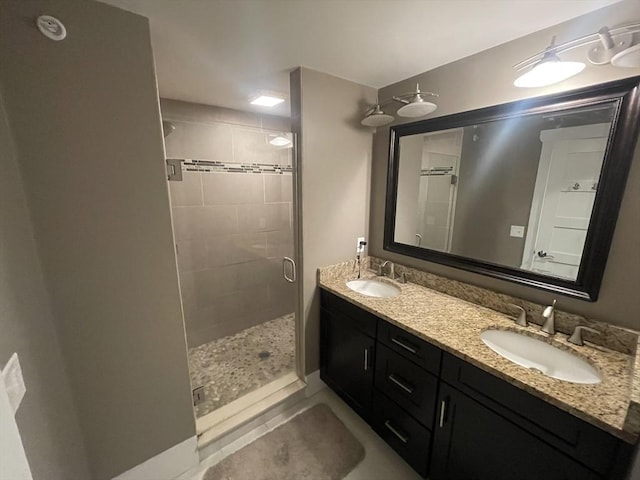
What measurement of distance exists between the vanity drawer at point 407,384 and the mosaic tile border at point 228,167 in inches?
67.4

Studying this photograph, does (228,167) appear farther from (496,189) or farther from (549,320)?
(549,320)

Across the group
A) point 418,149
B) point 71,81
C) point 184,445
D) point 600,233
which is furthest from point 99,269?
point 600,233

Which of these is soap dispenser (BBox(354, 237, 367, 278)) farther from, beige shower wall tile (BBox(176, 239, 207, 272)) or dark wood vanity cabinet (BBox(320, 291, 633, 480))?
beige shower wall tile (BBox(176, 239, 207, 272))

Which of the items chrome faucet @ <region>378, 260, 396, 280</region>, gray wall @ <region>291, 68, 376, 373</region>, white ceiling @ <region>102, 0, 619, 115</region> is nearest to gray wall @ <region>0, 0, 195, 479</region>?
white ceiling @ <region>102, 0, 619, 115</region>

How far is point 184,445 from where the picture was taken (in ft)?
4.91

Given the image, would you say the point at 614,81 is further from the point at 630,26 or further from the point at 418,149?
the point at 418,149

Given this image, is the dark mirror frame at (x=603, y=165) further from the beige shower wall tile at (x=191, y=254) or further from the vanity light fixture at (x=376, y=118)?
the beige shower wall tile at (x=191, y=254)

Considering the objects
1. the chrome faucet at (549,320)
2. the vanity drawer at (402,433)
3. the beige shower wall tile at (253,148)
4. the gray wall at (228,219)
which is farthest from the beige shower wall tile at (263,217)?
the chrome faucet at (549,320)

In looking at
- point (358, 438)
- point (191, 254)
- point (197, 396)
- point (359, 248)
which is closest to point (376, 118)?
point (359, 248)

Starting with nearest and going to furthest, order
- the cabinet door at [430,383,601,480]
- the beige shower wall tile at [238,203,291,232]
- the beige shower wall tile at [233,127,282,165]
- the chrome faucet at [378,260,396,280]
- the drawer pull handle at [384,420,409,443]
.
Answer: the cabinet door at [430,383,601,480] < the drawer pull handle at [384,420,409,443] < the chrome faucet at [378,260,396,280] < the beige shower wall tile at [233,127,282,165] < the beige shower wall tile at [238,203,291,232]

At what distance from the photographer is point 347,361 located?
1817 millimetres

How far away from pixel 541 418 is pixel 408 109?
1.57m

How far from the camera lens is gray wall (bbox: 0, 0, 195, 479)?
980 mm

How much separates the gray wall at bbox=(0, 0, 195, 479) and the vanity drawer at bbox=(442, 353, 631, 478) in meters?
1.42
